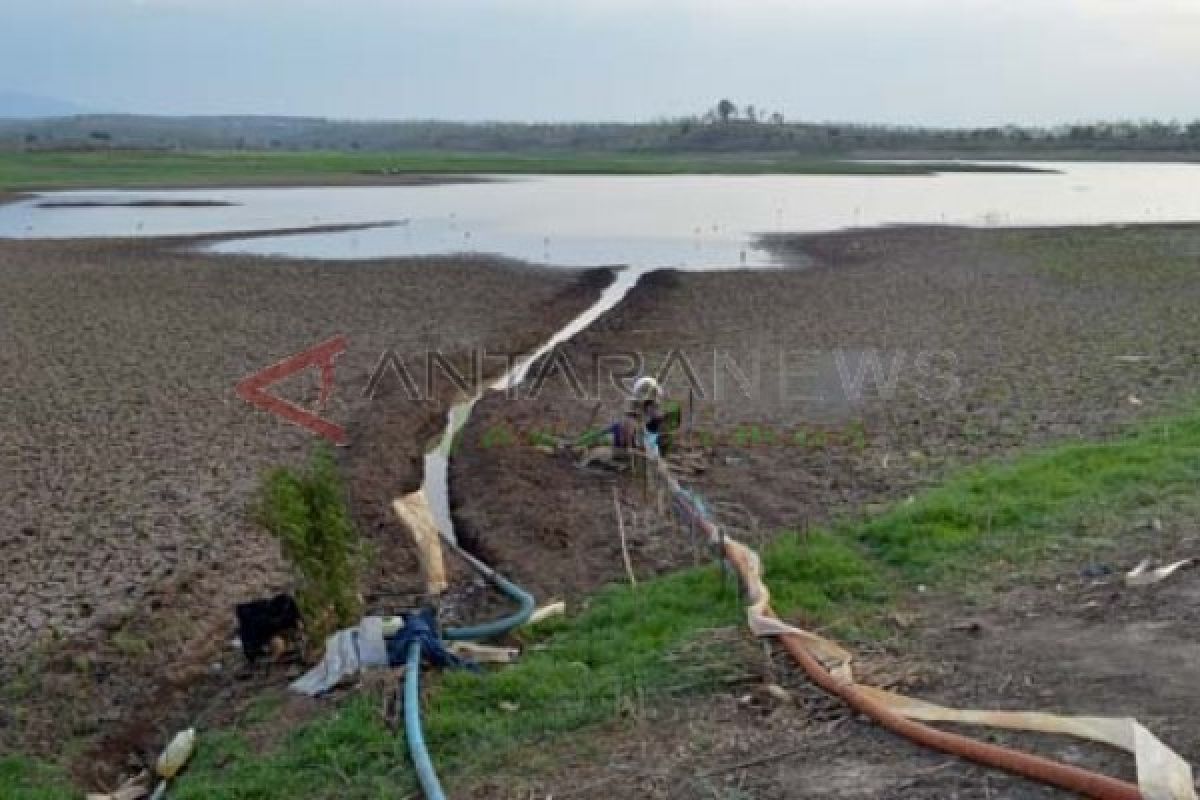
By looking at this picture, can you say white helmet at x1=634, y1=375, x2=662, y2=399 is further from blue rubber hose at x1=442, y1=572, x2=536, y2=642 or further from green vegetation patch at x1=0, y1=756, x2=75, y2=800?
green vegetation patch at x1=0, y1=756, x2=75, y2=800

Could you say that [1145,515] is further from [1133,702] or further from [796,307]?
[796,307]

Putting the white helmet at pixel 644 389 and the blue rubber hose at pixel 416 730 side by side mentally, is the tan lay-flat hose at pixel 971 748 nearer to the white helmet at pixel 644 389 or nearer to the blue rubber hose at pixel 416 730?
the blue rubber hose at pixel 416 730

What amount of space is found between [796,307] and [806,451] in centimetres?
1075

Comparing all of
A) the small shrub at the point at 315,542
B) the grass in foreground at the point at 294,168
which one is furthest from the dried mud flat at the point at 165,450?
the grass in foreground at the point at 294,168

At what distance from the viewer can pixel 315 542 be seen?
305 inches

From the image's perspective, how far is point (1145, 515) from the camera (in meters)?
8.56

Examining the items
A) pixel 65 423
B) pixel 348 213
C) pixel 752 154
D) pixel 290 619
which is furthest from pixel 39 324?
pixel 752 154

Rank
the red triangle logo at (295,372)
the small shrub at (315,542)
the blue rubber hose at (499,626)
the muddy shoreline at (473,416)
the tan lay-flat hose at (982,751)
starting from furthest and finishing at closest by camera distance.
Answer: the red triangle logo at (295,372)
the muddy shoreline at (473,416)
the small shrub at (315,542)
the blue rubber hose at (499,626)
the tan lay-flat hose at (982,751)

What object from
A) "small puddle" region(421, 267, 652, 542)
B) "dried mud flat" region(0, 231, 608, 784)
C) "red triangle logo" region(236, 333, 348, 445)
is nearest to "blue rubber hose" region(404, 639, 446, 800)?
"dried mud flat" region(0, 231, 608, 784)

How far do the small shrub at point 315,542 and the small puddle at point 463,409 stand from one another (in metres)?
2.83

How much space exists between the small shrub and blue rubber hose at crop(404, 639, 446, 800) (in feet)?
3.22

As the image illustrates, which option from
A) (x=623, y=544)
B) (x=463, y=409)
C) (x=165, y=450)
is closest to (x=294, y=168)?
(x=463, y=409)

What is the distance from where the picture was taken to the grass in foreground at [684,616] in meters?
6.18

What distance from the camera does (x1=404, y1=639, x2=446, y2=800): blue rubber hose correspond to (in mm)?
5637
